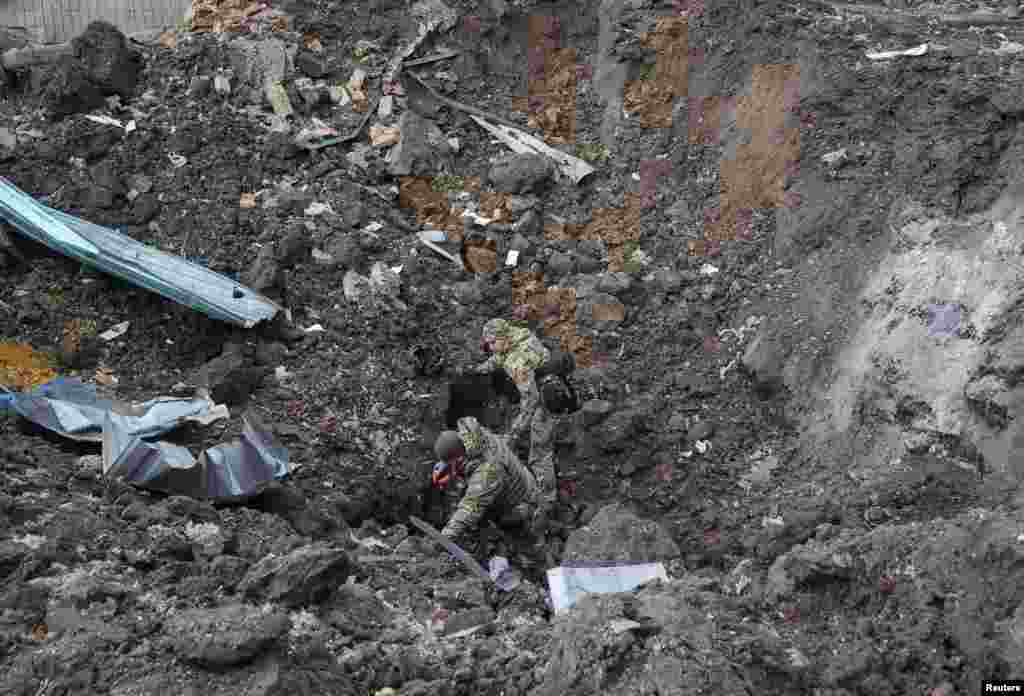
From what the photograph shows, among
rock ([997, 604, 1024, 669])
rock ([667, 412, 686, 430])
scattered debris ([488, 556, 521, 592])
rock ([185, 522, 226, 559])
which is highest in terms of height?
rock ([997, 604, 1024, 669])

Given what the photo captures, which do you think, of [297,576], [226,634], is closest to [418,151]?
[297,576]

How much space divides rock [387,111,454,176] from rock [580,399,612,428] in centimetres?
356

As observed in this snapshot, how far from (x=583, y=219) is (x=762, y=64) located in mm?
2306

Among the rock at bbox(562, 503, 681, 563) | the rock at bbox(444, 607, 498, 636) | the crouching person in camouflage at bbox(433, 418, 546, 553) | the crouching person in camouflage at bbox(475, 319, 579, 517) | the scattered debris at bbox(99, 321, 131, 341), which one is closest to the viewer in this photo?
the rock at bbox(444, 607, 498, 636)

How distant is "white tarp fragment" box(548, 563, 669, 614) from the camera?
221 inches

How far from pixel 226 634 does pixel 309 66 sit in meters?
7.82

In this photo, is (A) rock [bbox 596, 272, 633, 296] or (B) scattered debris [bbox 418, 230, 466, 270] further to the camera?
(B) scattered debris [bbox 418, 230, 466, 270]

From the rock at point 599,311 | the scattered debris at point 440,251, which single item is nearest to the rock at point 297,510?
the rock at point 599,311

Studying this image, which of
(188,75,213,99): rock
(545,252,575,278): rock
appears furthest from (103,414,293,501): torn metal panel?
(188,75,213,99): rock

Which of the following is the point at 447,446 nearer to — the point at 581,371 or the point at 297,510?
the point at 297,510

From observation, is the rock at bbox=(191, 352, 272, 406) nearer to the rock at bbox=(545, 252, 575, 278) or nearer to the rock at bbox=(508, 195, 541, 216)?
the rock at bbox=(545, 252, 575, 278)

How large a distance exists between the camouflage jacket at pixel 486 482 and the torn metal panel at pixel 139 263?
84.3 inches

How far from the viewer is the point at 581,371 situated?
314 inches

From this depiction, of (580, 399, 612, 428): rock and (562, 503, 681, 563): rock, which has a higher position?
(562, 503, 681, 563): rock
